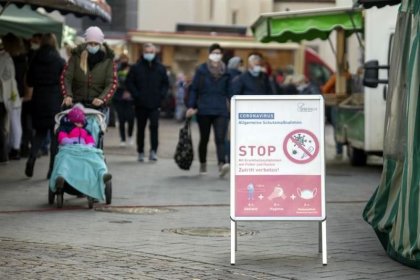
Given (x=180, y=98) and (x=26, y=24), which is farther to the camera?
(x=180, y=98)

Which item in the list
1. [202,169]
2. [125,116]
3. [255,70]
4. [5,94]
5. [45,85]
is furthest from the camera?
[125,116]

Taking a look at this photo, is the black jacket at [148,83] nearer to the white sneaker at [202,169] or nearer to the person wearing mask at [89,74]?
the white sneaker at [202,169]

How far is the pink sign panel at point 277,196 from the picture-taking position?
9828 mm

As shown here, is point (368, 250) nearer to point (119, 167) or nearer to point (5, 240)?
point (5, 240)

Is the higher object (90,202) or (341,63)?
(341,63)

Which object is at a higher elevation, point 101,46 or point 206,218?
point 101,46

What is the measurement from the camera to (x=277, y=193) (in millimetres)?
9867

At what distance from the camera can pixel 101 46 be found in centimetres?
1534

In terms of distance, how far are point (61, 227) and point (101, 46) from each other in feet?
12.2

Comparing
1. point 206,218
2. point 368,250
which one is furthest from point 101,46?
point 368,250

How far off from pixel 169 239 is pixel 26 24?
11.2 m

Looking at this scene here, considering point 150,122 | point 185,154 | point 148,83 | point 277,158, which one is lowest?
point 185,154

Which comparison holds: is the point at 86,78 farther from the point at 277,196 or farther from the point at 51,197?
the point at 277,196

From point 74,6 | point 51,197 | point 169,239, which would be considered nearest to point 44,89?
point 74,6
